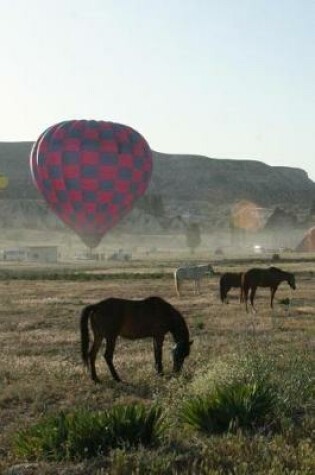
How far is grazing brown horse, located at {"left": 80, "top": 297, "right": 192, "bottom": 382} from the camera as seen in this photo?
13625 millimetres

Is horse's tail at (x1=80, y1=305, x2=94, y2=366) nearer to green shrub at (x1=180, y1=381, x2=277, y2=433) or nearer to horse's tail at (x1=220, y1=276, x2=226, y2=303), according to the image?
green shrub at (x1=180, y1=381, x2=277, y2=433)

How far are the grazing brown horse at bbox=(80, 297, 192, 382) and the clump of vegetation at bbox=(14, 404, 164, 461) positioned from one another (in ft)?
15.1

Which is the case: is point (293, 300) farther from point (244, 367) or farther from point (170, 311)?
point (244, 367)

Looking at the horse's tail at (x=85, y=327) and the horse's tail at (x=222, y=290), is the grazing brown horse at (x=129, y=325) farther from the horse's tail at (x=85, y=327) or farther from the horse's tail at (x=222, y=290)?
the horse's tail at (x=222, y=290)

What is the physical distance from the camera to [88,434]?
8.37 metres

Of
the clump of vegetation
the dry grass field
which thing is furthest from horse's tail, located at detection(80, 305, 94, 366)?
the clump of vegetation

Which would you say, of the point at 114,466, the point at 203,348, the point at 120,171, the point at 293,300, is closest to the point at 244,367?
the point at 114,466

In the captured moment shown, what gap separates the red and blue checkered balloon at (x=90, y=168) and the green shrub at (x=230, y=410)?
58707 millimetres

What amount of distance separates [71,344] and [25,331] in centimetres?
397

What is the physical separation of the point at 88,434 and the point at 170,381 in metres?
4.23

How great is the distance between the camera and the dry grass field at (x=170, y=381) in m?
7.63

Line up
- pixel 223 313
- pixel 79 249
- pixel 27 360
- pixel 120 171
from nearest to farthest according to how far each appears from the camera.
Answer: pixel 27 360
pixel 223 313
pixel 120 171
pixel 79 249

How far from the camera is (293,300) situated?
31.4 meters

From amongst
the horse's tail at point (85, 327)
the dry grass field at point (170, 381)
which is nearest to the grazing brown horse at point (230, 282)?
the dry grass field at point (170, 381)
